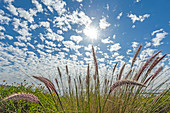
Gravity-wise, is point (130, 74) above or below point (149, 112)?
above

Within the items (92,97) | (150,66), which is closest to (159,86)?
(150,66)

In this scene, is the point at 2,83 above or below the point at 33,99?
above

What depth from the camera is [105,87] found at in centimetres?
231

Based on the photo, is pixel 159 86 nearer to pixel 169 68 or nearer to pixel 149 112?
pixel 169 68

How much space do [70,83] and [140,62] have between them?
163 centimetres

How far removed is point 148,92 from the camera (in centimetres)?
227

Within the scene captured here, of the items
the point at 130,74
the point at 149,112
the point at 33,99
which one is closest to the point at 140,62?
the point at 130,74

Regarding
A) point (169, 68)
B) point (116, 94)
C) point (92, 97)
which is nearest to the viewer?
point (169, 68)

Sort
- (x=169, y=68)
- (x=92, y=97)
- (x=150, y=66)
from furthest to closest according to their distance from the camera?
(x=92, y=97) → (x=169, y=68) → (x=150, y=66)

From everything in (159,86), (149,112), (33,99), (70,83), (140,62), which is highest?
(140,62)

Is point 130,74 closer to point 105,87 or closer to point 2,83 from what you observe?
point 105,87

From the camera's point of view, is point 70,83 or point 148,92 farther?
point 70,83

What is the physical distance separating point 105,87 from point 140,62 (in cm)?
97

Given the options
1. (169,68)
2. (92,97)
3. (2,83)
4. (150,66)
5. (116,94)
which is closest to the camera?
(150,66)
